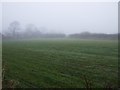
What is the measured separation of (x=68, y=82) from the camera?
4609mm

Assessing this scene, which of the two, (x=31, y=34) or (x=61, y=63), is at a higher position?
(x=31, y=34)

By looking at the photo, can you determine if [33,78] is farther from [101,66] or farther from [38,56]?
[101,66]

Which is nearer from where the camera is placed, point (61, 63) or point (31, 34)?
point (61, 63)

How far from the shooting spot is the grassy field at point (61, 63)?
4648 mm

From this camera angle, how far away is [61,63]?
5203mm

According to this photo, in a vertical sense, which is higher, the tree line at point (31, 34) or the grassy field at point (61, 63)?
the tree line at point (31, 34)

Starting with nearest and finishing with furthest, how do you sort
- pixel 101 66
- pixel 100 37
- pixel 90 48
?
pixel 101 66
pixel 100 37
pixel 90 48

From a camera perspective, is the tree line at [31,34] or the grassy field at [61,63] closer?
the grassy field at [61,63]

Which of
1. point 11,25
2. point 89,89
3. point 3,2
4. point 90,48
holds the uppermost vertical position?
point 3,2

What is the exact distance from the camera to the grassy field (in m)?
4.65

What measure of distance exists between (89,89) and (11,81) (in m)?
2.10

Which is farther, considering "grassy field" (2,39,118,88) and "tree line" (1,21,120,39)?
"tree line" (1,21,120,39)

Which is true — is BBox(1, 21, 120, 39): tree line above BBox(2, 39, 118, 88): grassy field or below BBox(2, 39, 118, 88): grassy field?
above

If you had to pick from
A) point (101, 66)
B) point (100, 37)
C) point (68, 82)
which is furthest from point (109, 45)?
point (68, 82)
